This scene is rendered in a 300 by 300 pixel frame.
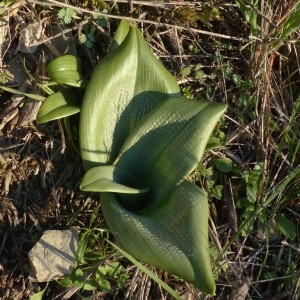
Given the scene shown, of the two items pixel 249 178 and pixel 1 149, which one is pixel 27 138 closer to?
pixel 1 149

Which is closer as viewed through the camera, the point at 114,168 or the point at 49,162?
the point at 114,168

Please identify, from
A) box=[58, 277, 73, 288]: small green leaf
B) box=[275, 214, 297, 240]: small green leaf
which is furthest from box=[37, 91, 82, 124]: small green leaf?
box=[275, 214, 297, 240]: small green leaf

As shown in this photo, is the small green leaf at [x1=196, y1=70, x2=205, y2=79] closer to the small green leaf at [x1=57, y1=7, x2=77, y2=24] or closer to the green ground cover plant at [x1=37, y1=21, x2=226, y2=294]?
the green ground cover plant at [x1=37, y1=21, x2=226, y2=294]

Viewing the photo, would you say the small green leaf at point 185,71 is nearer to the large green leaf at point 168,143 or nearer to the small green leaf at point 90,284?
the large green leaf at point 168,143

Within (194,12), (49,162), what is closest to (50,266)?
(49,162)

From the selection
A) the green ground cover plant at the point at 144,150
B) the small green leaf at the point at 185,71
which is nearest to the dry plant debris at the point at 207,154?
the small green leaf at the point at 185,71

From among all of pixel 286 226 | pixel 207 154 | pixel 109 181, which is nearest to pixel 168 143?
pixel 109 181

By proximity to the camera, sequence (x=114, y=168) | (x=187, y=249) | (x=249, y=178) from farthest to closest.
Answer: (x=249, y=178), (x=114, y=168), (x=187, y=249)
